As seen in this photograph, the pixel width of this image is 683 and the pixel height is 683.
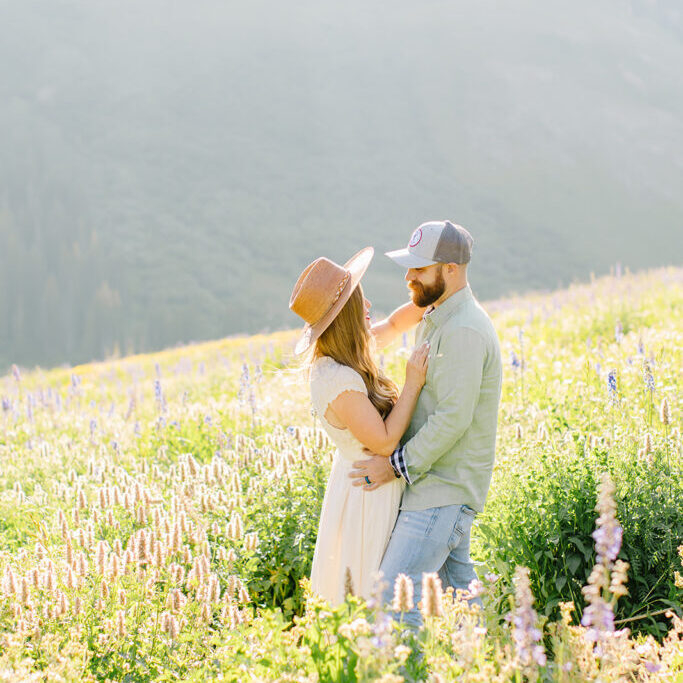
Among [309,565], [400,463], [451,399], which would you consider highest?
[451,399]

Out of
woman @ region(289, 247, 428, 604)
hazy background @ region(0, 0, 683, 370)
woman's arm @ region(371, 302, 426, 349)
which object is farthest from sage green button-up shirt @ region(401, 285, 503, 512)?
hazy background @ region(0, 0, 683, 370)

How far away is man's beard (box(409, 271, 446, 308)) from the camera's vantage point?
11.7 ft

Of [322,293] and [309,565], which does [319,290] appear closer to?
[322,293]

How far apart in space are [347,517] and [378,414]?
1.81 ft

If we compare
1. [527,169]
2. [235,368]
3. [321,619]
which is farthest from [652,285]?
[527,169]

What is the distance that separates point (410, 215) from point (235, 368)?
69771mm

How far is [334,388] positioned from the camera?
11.4 ft

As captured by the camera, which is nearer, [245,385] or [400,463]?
[400,463]

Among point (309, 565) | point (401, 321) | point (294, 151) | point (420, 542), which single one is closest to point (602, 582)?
point (420, 542)

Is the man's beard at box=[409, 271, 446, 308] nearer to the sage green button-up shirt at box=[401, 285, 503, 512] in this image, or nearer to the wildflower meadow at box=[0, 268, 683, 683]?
the sage green button-up shirt at box=[401, 285, 503, 512]

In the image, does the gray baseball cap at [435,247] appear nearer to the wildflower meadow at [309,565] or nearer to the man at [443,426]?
the man at [443,426]

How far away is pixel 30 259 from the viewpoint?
68.6 metres

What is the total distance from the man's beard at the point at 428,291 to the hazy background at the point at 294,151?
2173 inches

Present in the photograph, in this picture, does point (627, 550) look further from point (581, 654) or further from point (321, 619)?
point (321, 619)
